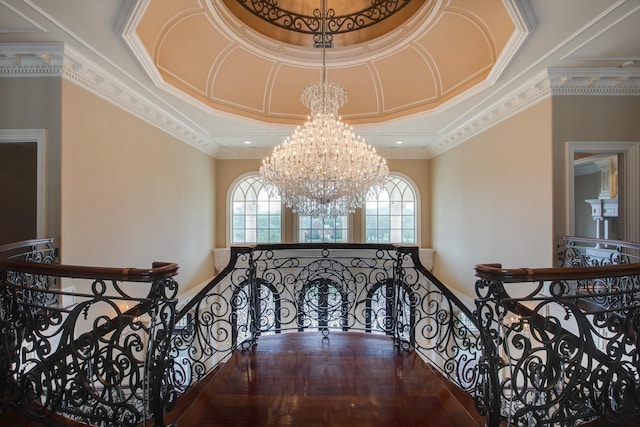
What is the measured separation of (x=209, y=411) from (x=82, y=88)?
13.1 feet

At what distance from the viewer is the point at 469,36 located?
423 cm

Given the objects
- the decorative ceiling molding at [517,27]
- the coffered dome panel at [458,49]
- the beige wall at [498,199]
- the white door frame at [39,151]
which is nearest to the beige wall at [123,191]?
the white door frame at [39,151]

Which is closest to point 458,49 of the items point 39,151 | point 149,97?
point 149,97

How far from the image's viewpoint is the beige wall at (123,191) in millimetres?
3555

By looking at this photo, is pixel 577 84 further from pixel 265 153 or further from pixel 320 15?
pixel 265 153

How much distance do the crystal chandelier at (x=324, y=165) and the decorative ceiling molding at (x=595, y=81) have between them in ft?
8.10

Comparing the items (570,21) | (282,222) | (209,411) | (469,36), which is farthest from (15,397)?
(282,222)

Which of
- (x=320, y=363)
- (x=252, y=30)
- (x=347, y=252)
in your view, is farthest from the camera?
(x=347, y=252)

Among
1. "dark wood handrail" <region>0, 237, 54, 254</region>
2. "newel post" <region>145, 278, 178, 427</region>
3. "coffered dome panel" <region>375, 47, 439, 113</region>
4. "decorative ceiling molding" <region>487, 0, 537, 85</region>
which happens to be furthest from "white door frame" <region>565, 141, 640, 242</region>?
"dark wood handrail" <region>0, 237, 54, 254</region>

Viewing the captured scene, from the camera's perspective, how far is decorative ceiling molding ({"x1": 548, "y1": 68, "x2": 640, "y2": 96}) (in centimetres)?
376

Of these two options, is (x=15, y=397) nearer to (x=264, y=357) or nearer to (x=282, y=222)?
(x=264, y=357)

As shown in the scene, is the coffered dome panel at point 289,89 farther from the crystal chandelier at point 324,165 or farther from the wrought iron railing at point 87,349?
the wrought iron railing at point 87,349

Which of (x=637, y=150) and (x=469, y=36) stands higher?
(x=469, y=36)

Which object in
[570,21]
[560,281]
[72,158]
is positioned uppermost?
[570,21]
